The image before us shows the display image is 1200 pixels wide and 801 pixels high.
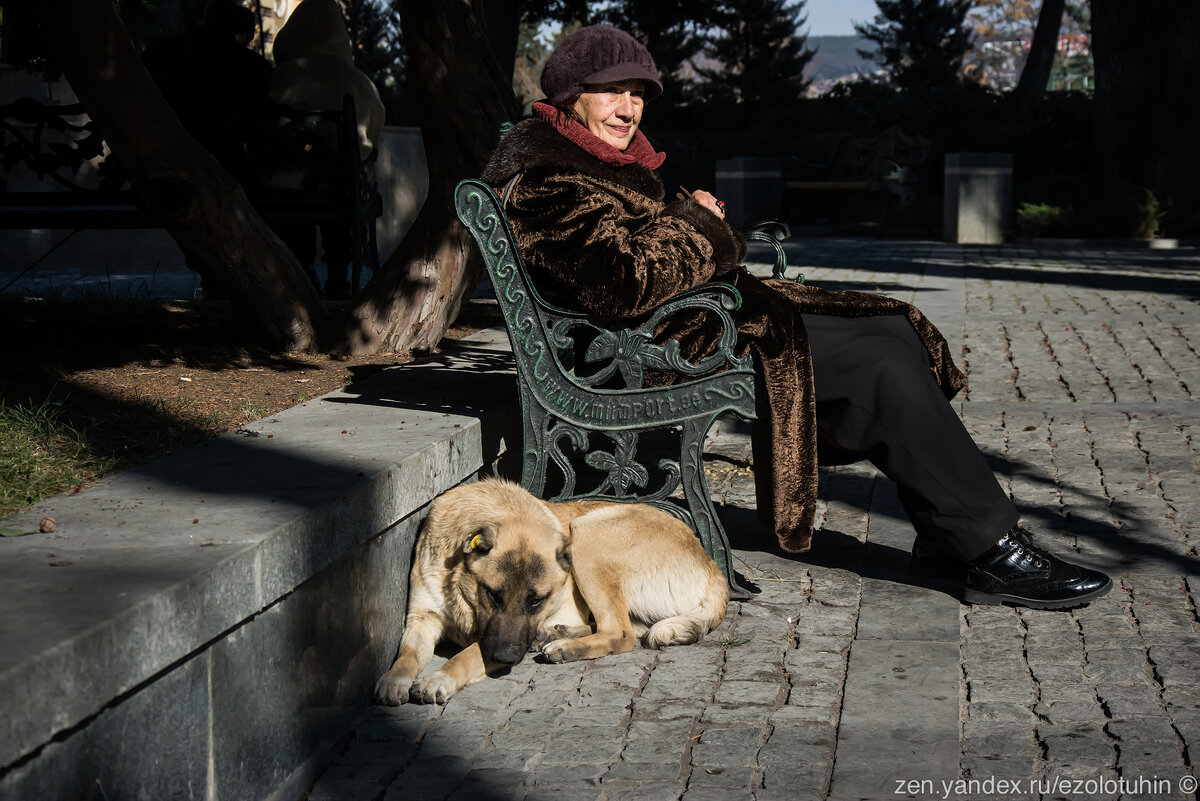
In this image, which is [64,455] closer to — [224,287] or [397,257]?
[224,287]

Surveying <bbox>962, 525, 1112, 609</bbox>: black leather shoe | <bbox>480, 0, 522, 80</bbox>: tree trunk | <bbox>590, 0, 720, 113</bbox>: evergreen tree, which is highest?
<bbox>590, 0, 720, 113</bbox>: evergreen tree

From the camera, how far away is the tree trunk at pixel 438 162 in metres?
6.09

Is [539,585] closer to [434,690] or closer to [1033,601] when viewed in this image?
[434,690]

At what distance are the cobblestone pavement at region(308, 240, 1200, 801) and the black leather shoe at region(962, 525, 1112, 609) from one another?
66 millimetres

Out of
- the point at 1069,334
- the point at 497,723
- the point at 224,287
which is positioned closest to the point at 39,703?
the point at 497,723

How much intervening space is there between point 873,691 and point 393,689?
1.34 metres

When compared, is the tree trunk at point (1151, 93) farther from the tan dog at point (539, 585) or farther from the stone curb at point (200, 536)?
the tan dog at point (539, 585)

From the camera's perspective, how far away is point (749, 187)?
19.7 meters

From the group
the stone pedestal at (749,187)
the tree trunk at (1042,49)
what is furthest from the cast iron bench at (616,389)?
the tree trunk at (1042,49)

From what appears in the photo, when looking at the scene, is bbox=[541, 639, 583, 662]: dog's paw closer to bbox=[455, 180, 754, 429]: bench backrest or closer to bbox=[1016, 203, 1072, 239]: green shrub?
bbox=[455, 180, 754, 429]: bench backrest

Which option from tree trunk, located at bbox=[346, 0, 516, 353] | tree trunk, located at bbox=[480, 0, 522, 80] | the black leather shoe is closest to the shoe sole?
the black leather shoe

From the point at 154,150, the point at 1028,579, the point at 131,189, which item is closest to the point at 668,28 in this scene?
the point at 131,189

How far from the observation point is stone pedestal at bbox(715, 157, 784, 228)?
19.6 meters

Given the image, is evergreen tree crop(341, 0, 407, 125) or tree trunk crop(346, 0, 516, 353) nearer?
tree trunk crop(346, 0, 516, 353)
